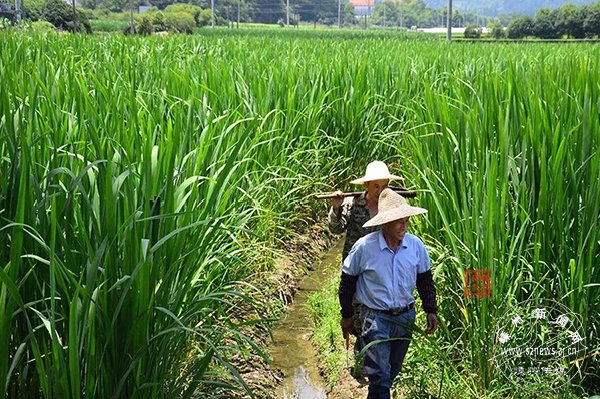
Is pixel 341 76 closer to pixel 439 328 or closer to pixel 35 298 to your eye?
Result: pixel 439 328

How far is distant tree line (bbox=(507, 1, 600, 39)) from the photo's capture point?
45.6m

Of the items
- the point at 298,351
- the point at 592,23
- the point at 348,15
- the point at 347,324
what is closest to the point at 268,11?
the point at 348,15

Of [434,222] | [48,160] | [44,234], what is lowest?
[434,222]

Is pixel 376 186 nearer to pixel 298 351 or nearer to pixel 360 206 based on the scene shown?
pixel 360 206

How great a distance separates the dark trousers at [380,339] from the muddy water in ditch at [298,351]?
1.91 ft

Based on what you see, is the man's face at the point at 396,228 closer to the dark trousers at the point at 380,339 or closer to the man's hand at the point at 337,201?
the dark trousers at the point at 380,339

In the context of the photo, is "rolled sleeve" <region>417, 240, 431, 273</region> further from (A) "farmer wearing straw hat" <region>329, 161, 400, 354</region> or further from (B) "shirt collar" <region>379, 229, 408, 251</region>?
(A) "farmer wearing straw hat" <region>329, 161, 400, 354</region>

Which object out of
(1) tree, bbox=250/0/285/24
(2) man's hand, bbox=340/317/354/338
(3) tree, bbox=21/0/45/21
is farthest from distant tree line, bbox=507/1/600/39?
(1) tree, bbox=250/0/285/24

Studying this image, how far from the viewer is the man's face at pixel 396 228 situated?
2.71 meters

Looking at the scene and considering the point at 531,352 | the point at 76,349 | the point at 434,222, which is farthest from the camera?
the point at 434,222

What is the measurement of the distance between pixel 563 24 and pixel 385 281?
164 feet

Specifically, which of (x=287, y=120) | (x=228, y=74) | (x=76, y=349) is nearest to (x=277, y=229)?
(x=287, y=120)

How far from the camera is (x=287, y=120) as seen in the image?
17.0 feet

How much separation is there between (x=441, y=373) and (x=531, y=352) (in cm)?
39
